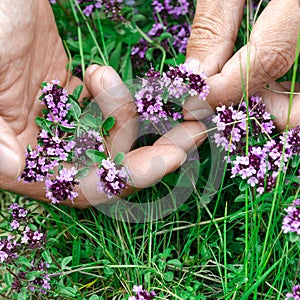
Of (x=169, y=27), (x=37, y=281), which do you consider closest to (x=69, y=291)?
(x=37, y=281)

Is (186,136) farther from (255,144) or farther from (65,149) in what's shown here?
(65,149)

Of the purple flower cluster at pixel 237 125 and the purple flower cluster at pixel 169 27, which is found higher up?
the purple flower cluster at pixel 169 27

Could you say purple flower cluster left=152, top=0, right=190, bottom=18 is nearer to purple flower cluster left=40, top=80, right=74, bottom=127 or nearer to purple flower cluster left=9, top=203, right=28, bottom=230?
purple flower cluster left=40, top=80, right=74, bottom=127

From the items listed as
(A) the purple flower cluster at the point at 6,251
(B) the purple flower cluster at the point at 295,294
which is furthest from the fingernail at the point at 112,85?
(B) the purple flower cluster at the point at 295,294

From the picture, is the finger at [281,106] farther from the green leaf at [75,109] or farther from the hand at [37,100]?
the green leaf at [75,109]

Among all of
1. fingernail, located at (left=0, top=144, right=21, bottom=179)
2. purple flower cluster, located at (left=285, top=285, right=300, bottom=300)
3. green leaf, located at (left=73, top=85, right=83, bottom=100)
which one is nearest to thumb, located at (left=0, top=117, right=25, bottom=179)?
fingernail, located at (left=0, top=144, right=21, bottom=179)

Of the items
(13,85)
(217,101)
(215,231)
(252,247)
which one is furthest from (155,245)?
(13,85)

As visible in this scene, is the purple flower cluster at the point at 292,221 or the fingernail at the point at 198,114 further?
the fingernail at the point at 198,114
